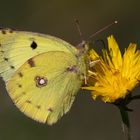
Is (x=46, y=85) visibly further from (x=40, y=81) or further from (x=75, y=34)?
(x=75, y=34)

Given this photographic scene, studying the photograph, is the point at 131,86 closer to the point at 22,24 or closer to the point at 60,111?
the point at 60,111

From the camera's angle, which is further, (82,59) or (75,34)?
(75,34)

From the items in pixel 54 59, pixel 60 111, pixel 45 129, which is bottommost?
pixel 45 129

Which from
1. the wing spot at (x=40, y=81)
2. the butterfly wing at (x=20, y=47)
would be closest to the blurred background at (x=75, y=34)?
the wing spot at (x=40, y=81)

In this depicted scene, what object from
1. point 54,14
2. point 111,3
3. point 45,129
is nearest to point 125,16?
point 111,3

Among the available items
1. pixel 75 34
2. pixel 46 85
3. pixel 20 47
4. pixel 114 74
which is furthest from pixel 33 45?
pixel 75 34

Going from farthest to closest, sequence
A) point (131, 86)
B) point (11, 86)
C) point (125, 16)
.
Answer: point (125, 16)
point (11, 86)
point (131, 86)

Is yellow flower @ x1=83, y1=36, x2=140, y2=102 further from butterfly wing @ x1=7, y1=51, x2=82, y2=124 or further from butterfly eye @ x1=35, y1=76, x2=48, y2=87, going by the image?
butterfly eye @ x1=35, y1=76, x2=48, y2=87
